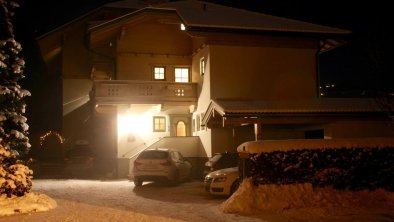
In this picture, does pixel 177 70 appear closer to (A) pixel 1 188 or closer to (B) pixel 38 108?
(A) pixel 1 188

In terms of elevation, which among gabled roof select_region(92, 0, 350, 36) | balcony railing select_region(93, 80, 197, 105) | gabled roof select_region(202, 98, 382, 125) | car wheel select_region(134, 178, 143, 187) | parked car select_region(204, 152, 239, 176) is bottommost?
car wheel select_region(134, 178, 143, 187)

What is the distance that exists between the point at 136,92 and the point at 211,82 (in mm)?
4496

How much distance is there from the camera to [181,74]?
2720 cm

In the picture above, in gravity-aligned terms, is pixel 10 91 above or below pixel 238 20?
below

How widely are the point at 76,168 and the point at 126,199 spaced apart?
10995 millimetres

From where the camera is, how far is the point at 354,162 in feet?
46.6

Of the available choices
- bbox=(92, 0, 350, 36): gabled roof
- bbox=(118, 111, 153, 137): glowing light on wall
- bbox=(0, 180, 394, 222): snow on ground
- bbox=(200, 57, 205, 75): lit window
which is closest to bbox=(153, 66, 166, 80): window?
bbox=(118, 111, 153, 137): glowing light on wall

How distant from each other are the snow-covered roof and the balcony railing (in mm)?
11533

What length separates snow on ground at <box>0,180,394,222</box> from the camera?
11898 mm

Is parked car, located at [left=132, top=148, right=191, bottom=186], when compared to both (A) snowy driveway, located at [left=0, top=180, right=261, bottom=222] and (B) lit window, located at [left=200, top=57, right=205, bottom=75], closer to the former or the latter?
(A) snowy driveway, located at [left=0, top=180, right=261, bottom=222]

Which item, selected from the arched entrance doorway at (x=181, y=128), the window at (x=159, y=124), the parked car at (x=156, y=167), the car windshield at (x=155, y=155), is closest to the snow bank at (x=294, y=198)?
the parked car at (x=156, y=167)

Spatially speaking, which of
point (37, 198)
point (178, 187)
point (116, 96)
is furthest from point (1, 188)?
point (116, 96)

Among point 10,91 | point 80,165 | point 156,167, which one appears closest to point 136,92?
point 80,165

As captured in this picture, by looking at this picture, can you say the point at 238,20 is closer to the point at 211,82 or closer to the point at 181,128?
the point at 211,82
